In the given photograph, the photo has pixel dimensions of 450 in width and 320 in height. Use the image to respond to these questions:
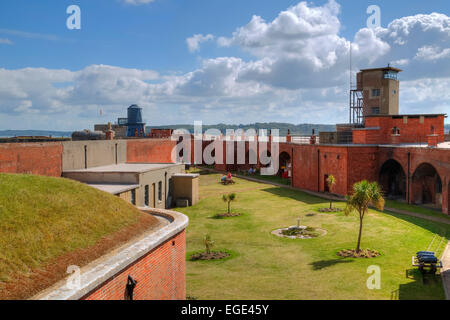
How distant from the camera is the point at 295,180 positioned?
48.0m

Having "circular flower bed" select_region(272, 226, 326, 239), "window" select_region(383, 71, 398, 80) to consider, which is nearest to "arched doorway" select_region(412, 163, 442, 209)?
"circular flower bed" select_region(272, 226, 326, 239)

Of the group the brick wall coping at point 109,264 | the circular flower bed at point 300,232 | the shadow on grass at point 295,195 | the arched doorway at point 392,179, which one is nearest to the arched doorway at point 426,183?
the arched doorway at point 392,179

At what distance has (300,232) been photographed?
26.4 meters

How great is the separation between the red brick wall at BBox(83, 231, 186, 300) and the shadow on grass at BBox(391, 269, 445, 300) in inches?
342

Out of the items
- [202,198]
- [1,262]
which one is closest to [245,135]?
[202,198]

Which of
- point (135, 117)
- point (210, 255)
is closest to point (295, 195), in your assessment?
point (210, 255)

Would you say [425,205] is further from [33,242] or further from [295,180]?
[33,242]

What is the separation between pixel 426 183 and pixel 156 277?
101 ft

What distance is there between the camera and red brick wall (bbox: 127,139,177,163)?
45438 mm

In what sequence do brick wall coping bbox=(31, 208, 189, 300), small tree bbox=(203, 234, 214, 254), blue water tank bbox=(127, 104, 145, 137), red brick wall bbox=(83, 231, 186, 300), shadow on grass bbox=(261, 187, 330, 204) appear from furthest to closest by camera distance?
blue water tank bbox=(127, 104, 145, 137), shadow on grass bbox=(261, 187, 330, 204), small tree bbox=(203, 234, 214, 254), red brick wall bbox=(83, 231, 186, 300), brick wall coping bbox=(31, 208, 189, 300)

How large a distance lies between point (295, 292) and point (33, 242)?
10.9m

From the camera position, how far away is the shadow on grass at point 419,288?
52.6ft

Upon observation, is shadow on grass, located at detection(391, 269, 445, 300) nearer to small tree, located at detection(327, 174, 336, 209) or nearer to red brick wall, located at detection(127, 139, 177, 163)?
small tree, located at detection(327, 174, 336, 209)
